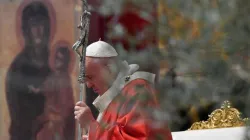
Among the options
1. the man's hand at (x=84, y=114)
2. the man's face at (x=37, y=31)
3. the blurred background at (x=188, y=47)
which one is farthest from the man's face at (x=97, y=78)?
the man's face at (x=37, y=31)

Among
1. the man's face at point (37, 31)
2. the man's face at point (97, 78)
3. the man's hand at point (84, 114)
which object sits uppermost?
the man's face at point (37, 31)

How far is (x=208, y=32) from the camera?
121 cm

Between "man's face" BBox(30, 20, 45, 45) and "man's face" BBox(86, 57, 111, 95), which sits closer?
"man's face" BBox(86, 57, 111, 95)

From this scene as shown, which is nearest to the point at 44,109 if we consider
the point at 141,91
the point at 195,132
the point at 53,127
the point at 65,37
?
the point at 53,127

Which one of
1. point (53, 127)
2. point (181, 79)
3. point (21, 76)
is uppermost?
point (181, 79)

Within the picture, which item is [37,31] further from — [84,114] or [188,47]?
[188,47]

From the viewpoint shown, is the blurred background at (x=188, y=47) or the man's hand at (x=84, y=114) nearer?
the blurred background at (x=188, y=47)

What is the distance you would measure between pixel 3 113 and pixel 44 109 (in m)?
0.42

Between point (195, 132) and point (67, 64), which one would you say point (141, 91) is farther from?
point (67, 64)

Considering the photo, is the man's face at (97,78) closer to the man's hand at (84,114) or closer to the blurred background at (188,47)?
the man's hand at (84,114)

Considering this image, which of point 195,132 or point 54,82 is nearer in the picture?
point 195,132

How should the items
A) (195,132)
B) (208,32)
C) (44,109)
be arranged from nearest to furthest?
(208,32) < (195,132) < (44,109)

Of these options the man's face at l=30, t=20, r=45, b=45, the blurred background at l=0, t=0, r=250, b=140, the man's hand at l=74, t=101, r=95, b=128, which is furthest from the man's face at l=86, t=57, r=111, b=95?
the man's face at l=30, t=20, r=45, b=45

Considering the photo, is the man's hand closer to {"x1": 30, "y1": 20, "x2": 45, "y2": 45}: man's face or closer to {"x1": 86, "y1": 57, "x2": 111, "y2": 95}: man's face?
{"x1": 86, "y1": 57, "x2": 111, "y2": 95}: man's face
